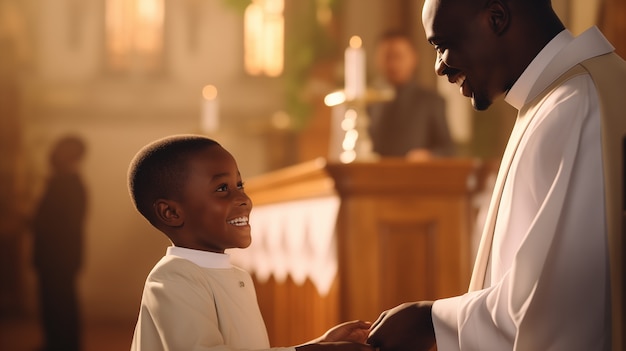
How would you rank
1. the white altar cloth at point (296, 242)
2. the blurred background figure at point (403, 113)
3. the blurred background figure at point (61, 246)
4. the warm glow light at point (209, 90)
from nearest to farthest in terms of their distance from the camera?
1. the white altar cloth at point (296, 242)
2. the blurred background figure at point (403, 113)
3. the blurred background figure at point (61, 246)
4. the warm glow light at point (209, 90)

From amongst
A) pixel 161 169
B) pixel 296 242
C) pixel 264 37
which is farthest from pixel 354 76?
pixel 264 37

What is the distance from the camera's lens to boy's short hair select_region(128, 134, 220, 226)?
239 centimetres

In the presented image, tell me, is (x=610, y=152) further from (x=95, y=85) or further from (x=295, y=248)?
(x=95, y=85)

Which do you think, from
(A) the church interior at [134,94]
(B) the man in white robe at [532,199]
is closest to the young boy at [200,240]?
(B) the man in white robe at [532,199]

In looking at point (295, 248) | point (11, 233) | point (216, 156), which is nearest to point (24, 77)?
point (11, 233)

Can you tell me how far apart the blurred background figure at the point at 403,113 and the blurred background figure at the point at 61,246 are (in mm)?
3656

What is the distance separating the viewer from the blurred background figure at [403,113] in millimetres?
6734

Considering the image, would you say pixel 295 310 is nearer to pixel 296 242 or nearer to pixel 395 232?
pixel 296 242

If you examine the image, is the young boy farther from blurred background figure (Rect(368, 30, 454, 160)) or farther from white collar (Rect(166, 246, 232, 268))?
blurred background figure (Rect(368, 30, 454, 160))

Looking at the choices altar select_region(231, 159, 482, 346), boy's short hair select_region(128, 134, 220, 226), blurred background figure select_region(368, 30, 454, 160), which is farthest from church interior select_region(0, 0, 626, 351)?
boy's short hair select_region(128, 134, 220, 226)

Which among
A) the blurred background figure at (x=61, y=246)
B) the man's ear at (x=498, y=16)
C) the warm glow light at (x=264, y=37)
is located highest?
the warm glow light at (x=264, y=37)

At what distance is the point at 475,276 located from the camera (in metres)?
2.23

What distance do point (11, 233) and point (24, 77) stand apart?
1844mm

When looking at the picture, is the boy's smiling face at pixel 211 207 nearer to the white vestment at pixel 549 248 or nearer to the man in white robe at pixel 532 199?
the man in white robe at pixel 532 199
